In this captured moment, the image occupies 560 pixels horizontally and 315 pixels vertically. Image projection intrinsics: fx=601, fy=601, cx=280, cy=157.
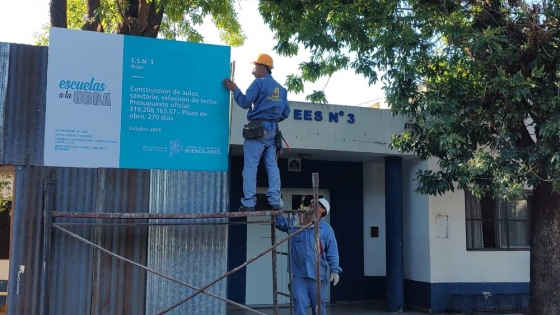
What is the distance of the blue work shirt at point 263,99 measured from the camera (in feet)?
20.7

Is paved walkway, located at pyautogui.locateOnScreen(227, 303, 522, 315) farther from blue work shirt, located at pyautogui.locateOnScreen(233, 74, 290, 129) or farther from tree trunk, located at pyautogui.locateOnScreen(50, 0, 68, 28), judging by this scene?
tree trunk, located at pyautogui.locateOnScreen(50, 0, 68, 28)

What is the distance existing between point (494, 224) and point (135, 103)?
27.6 ft

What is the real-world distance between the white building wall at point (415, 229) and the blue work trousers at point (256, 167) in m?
5.69

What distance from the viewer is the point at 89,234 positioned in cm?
568

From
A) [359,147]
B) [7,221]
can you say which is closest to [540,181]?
[359,147]

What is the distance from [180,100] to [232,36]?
24.9ft

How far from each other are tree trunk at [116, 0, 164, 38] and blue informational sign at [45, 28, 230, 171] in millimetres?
5119

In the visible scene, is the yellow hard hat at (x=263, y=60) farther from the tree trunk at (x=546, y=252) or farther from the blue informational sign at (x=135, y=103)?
the tree trunk at (x=546, y=252)

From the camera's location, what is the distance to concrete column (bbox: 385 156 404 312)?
1126 cm

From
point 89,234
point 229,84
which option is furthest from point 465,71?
point 89,234

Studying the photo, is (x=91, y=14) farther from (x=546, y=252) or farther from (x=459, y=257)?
(x=546, y=252)

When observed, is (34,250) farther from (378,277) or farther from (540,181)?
(378,277)

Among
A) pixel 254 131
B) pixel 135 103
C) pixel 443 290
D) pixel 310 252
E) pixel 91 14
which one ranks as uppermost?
pixel 91 14

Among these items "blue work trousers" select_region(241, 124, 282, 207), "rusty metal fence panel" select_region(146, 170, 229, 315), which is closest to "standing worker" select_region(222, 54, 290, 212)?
"blue work trousers" select_region(241, 124, 282, 207)
